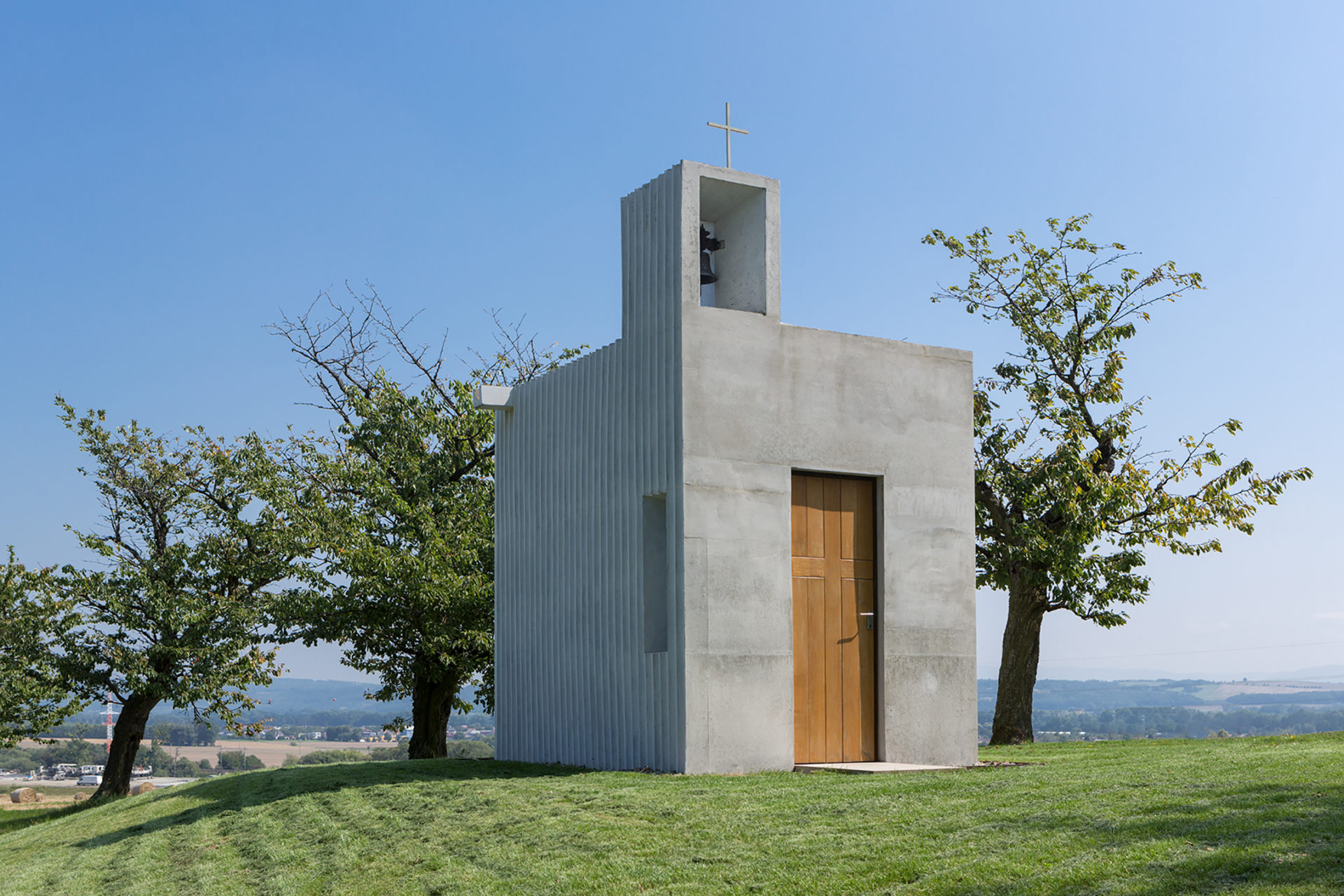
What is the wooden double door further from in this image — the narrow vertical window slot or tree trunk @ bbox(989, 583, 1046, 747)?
tree trunk @ bbox(989, 583, 1046, 747)

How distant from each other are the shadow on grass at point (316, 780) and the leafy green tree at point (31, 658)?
995 cm

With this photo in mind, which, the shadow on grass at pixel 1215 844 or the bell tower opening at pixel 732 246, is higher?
the bell tower opening at pixel 732 246

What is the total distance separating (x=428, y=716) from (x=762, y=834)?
16.8m

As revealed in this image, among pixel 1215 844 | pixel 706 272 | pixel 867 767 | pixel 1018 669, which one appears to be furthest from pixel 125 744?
pixel 1215 844

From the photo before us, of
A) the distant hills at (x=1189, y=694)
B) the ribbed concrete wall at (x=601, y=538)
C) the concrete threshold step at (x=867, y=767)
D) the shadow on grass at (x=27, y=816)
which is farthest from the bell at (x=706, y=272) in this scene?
the distant hills at (x=1189, y=694)

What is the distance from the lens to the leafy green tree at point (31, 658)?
2369 cm

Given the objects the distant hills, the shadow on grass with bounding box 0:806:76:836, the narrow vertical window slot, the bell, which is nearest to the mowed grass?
the narrow vertical window slot

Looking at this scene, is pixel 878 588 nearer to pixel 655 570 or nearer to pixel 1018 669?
pixel 655 570

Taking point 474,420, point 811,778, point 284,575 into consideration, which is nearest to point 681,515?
point 811,778

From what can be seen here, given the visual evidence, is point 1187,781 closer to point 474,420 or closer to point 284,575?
point 474,420

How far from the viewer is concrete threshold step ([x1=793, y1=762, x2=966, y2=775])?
11297mm

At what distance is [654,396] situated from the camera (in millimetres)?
12133

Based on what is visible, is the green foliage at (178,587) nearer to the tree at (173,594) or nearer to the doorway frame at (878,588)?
the tree at (173,594)

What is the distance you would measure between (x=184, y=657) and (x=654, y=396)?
16.1m
